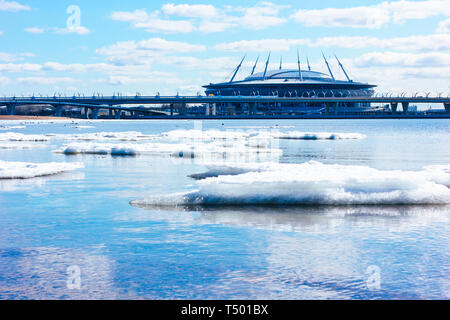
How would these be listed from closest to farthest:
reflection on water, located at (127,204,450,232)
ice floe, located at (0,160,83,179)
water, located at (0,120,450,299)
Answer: water, located at (0,120,450,299)
reflection on water, located at (127,204,450,232)
ice floe, located at (0,160,83,179)

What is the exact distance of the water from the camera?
26.0 ft

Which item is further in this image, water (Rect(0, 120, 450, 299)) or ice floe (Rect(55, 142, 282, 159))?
ice floe (Rect(55, 142, 282, 159))

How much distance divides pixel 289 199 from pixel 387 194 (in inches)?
86.2

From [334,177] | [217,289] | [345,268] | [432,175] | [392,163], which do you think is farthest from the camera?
[392,163]

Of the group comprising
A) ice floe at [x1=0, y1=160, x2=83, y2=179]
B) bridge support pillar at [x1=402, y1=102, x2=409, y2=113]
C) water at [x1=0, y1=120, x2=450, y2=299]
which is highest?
bridge support pillar at [x1=402, y1=102, x2=409, y2=113]

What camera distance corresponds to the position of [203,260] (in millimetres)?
9164

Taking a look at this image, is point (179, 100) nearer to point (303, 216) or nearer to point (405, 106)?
point (405, 106)

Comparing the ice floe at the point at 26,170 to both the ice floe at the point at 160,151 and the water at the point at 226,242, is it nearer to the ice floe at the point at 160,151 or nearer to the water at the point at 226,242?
the water at the point at 226,242

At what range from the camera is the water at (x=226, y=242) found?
312 inches

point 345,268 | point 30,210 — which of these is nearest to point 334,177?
point 345,268

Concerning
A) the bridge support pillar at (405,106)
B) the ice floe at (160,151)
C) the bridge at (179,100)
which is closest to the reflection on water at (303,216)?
the ice floe at (160,151)

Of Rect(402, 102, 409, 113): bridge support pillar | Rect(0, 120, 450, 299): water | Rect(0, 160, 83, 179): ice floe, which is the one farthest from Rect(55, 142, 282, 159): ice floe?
Rect(402, 102, 409, 113): bridge support pillar

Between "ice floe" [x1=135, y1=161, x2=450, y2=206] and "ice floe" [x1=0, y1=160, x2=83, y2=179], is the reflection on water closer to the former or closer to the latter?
"ice floe" [x1=135, y1=161, x2=450, y2=206]
